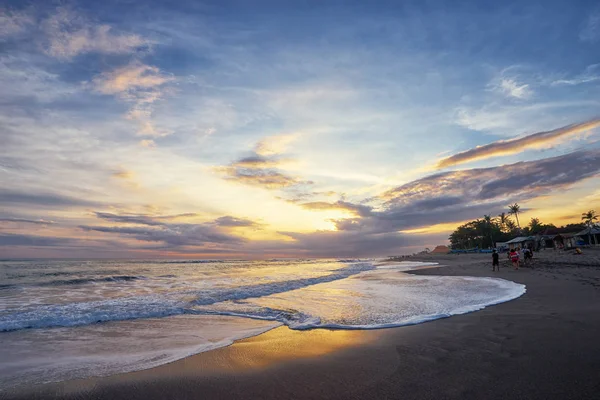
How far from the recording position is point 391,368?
14.5 ft

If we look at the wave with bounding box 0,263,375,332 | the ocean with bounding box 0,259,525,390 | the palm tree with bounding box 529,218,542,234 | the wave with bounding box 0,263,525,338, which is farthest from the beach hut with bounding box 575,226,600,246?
the wave with bounding box 0,263,375,332

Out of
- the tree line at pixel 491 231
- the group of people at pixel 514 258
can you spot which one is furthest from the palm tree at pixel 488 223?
the group of people at pixel 514 258

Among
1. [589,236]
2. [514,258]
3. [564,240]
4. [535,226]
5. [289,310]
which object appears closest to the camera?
[289,310]

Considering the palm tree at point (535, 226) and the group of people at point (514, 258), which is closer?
the group of people at point (514, 258)

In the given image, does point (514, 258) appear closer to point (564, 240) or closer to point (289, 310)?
point (289, 310)

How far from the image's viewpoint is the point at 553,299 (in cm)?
964

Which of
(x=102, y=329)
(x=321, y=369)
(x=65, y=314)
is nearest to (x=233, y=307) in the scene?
(x=102, y=329)

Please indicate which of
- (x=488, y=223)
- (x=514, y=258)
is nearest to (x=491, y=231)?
(x=488, y=223)

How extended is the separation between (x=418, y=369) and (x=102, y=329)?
24.2 ft

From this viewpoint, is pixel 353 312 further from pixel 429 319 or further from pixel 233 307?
pixel 233 307

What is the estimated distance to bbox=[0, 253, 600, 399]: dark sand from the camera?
367 cm

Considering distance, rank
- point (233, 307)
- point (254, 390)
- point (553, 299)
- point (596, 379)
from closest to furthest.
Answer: point (596, 379), point (254, 390), point (553, 299), point (233, 307)

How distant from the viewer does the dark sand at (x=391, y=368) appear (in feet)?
12.0

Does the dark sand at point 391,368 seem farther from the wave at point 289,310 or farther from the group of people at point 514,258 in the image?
the group of people at point 514,258
